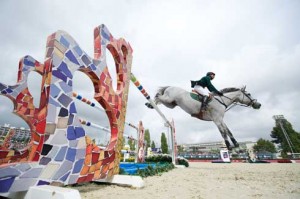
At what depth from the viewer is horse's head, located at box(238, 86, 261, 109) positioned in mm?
7008

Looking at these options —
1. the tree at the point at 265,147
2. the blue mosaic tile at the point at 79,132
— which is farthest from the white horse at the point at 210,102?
the tree at the point at 265,147

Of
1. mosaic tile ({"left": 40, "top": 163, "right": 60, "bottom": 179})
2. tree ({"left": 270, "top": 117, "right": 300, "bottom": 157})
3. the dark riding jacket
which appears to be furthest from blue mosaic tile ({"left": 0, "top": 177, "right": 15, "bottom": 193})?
tree ({"left": 270, "top": 117, "right": 300, "bottom": 157})

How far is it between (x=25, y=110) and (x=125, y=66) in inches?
131

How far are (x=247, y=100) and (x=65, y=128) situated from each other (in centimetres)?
682

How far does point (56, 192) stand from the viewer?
1.77 m

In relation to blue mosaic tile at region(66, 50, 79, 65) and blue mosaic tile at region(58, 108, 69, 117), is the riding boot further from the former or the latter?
blue mosaic tile at region(58, 108, 69, 117)

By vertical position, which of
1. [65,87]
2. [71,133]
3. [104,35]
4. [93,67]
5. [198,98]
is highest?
[198,98]

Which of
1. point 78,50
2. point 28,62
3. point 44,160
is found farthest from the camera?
point 28,62

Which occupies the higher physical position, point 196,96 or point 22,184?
point 196,96

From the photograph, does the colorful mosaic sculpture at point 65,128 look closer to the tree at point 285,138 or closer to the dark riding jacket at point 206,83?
the dark riding jacket at point 206,83

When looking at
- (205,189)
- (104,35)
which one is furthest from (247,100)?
(104,35)

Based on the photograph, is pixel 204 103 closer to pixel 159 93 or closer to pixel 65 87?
pixel 159 93

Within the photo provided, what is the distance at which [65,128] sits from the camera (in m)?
2.47

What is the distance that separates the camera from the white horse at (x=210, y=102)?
6.55 meters
